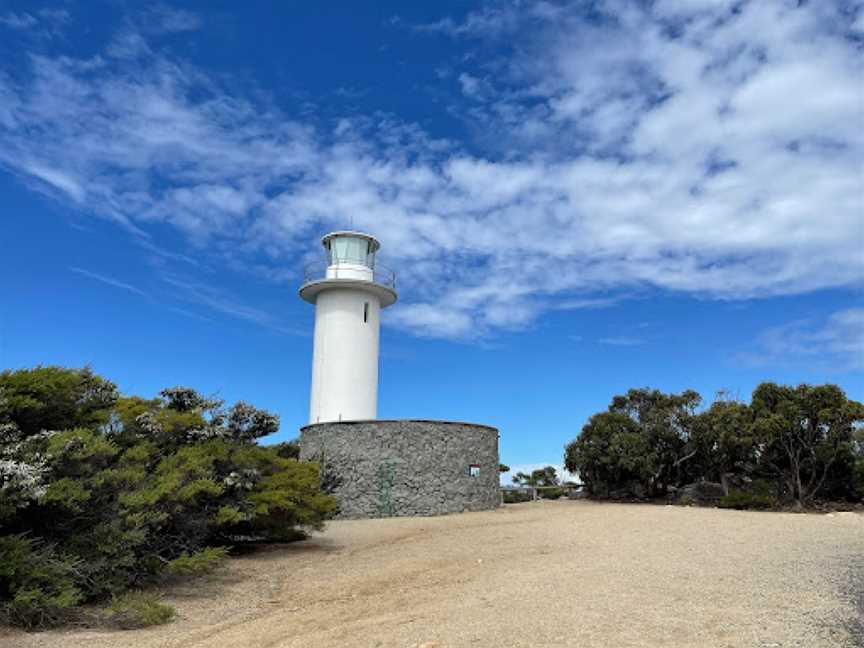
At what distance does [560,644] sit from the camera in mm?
5508

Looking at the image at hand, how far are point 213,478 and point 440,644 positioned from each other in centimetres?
622

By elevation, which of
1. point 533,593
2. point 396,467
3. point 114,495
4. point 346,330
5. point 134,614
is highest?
point 346,330

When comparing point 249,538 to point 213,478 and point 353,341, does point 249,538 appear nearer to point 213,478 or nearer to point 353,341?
point 213,478

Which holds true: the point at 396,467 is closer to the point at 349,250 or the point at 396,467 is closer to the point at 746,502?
the point at 349,250

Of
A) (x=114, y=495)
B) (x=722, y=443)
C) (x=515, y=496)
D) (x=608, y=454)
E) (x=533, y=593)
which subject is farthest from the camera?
(x=515, y=496)

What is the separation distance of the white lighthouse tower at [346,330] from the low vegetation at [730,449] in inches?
299

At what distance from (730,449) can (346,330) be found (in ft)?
40.5

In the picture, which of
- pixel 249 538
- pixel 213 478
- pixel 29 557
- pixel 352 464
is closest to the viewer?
pixel 29 557

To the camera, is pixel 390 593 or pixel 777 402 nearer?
pixel 390 593

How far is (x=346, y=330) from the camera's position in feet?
70.1

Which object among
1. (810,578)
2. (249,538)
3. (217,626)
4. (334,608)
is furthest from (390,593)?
(249,538)

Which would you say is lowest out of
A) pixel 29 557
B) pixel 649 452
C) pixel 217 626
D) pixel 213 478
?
pixel 217 626

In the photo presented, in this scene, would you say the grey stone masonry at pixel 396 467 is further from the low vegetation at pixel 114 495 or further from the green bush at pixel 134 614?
the green bush at pixel 134 614

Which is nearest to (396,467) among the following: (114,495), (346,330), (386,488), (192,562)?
(386,488)
